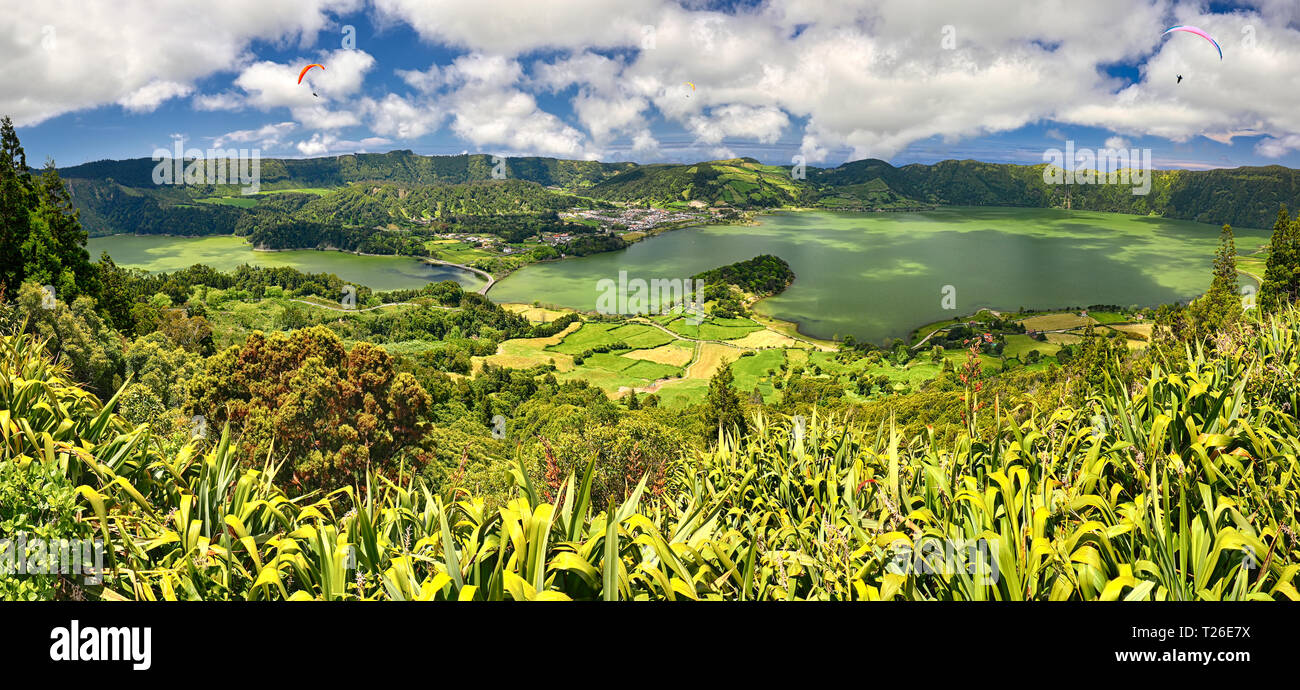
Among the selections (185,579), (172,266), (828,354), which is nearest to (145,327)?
(185,579)

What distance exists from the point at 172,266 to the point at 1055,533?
445 ft

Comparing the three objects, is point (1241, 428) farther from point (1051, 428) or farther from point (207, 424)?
point (207, 424)

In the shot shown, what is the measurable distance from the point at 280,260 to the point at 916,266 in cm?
12389

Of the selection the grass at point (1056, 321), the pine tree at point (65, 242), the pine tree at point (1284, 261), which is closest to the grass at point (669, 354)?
the grass at point (1056, 321)

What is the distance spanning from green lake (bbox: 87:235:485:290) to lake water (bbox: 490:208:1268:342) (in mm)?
16380

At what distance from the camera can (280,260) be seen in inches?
4919

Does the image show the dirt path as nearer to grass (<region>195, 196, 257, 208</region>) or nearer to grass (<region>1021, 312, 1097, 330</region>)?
grass (<region>1021, 312, 1097, 330</region>)

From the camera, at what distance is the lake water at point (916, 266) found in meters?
87.6

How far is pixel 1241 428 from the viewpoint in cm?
294

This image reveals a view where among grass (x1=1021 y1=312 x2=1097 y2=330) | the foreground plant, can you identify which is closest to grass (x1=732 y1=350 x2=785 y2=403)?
grass (x1=1021 y1=312 x2=1097 y2=330)

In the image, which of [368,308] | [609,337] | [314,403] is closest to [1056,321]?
[609,337]

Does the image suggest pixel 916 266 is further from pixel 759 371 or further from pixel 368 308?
pixel 368 308

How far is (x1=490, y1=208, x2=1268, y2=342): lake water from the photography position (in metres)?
87.6

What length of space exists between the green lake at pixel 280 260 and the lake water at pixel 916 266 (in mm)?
16380
